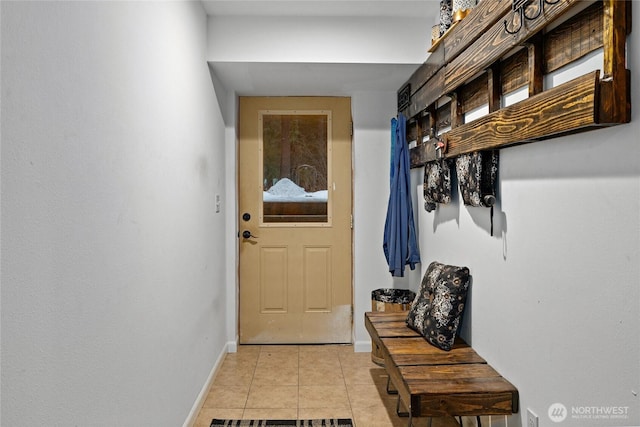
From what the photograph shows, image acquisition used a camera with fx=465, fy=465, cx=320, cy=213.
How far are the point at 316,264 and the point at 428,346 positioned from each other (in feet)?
5.66

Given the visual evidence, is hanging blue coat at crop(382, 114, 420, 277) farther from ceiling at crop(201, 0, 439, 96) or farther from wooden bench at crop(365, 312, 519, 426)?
wooden bench at crop(365, 312, 519, 426)

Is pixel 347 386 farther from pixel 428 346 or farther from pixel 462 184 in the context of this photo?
pixel 462 184

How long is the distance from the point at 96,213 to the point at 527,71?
1.59 meters

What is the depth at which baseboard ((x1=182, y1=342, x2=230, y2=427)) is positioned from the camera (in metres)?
2.49

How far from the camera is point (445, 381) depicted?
192 cm

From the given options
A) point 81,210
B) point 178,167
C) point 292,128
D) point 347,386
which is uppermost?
point 292,128

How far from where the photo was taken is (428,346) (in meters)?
2.34

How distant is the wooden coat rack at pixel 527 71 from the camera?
1.24m

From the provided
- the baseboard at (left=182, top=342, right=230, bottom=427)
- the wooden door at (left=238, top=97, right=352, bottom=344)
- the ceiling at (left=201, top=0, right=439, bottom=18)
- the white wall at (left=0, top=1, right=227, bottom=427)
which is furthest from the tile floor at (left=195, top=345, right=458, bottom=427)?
the ceiling at (left=201, top=0, right=439, bottom=18)

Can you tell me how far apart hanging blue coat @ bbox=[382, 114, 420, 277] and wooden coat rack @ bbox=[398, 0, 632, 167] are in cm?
52

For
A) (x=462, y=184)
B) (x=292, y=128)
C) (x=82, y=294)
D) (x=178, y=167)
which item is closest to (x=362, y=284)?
(x=292, y=128)

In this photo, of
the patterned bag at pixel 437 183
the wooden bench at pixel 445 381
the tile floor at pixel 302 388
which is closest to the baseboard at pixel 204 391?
the tile floor at pixel 302 388

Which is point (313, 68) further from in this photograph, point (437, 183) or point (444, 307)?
point (444, 307)

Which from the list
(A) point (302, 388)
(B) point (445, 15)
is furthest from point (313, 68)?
(A) point (302, 388)
